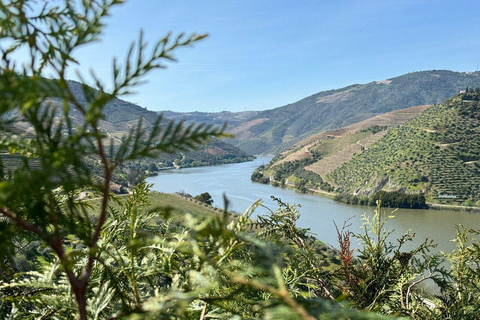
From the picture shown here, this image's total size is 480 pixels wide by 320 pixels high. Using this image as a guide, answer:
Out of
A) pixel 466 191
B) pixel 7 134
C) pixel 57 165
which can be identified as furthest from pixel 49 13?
pixel 466 191

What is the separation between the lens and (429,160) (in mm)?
53562

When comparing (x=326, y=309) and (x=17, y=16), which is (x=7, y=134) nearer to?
(x=17, y=16)

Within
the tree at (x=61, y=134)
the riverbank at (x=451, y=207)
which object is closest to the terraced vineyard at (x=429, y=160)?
the riverbank at (x=451, y=207)

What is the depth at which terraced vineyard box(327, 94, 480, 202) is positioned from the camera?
4838 cm

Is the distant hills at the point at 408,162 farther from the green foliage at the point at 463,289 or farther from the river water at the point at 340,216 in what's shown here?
the green foliage at the point at 463,289

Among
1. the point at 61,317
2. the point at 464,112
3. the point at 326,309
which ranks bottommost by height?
the point at 61,317

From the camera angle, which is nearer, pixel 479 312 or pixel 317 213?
pixel 479 312

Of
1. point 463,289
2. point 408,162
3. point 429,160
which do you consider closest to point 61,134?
point 463,289

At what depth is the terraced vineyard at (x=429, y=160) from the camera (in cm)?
4838

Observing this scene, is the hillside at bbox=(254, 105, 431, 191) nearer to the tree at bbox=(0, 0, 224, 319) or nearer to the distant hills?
the distant hills

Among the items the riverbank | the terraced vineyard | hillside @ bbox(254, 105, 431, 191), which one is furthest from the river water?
the terraced vineyard

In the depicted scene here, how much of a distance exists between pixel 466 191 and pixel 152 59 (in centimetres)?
5426

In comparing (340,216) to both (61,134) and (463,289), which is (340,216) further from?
(61,134)

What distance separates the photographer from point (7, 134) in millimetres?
813
